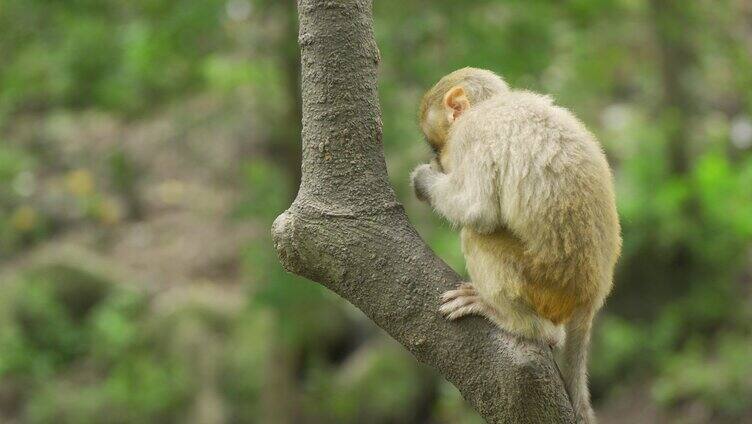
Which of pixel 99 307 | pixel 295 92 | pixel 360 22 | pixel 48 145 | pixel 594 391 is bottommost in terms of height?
pixel 594 391

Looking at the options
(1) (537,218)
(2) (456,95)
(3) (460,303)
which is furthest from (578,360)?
(2) (456,95)

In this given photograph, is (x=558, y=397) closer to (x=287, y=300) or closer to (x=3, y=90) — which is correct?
(x=287, y=300)

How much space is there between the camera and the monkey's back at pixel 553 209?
124 inches

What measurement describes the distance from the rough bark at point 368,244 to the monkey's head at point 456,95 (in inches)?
27.7

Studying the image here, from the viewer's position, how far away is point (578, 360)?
327 cm

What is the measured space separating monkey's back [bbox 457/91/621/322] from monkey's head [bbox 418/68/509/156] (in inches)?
10.0

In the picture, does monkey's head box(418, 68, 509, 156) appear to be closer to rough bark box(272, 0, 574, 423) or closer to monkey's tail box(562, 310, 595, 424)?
rough bark box(272, 0, 574, 423)

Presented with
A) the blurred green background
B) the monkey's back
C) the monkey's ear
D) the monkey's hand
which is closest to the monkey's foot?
the monkey's back

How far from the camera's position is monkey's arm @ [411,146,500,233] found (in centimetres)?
323

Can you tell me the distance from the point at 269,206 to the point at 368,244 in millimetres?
4700

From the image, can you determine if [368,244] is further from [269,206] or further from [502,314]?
[269,206]

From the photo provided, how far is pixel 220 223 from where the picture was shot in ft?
42.3

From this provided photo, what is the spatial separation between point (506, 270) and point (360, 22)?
94cm

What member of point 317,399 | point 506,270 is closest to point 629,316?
point 317,399
